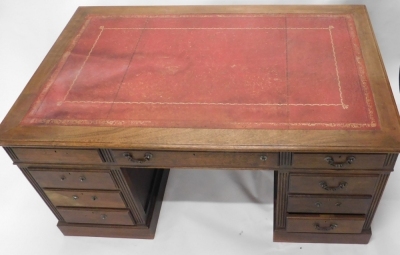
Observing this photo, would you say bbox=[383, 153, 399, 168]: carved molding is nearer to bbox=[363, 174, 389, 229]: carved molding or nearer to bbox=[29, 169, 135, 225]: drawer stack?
bbox=[363, 174, 389, 229]: carved molding

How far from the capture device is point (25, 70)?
9.52ft

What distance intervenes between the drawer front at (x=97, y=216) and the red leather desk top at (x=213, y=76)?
1.76 feet

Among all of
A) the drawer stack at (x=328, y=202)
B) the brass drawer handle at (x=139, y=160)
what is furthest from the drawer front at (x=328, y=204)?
the brass drawer handle at (x=139, y=160)

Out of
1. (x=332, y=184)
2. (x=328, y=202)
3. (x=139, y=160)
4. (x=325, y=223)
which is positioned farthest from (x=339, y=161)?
(x=139, y=160)

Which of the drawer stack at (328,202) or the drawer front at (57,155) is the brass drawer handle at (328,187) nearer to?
the drawer stack at (328,202)

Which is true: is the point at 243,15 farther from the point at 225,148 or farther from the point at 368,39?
the point at 225,148

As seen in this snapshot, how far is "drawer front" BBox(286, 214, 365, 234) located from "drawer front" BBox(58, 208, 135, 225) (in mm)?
772

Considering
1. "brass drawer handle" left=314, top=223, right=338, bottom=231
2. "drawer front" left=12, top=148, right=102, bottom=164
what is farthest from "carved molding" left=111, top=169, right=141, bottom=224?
"brass drawer handle" left=314, top=223, right=338, bottom=231

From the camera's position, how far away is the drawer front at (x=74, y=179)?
1.82m

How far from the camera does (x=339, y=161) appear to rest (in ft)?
5.23

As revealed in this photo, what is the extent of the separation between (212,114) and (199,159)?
0.60ft

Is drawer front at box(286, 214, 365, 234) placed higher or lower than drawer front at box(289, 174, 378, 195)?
lower

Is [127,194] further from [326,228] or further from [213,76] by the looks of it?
[326,228]

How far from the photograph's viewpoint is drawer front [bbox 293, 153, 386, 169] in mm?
1565
